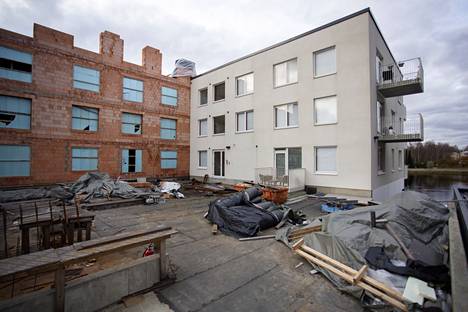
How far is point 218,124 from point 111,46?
899 centimetres

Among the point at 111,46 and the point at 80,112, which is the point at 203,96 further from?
the point at 80,112

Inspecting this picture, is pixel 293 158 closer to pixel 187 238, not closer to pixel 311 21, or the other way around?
pixel 311 21

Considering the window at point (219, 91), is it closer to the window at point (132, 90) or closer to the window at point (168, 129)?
the window at point (168, 129)

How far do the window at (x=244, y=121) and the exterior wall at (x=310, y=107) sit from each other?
1.29 feet

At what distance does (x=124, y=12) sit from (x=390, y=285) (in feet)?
42.3

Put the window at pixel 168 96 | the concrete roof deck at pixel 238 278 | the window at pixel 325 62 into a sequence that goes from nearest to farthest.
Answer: the concrete roof deck at pixel 238 278 < the window at pixel 325 62 < the window at pixel 168 96

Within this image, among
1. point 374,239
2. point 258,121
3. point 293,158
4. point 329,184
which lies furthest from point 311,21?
point 374,239

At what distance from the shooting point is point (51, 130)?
496 inches

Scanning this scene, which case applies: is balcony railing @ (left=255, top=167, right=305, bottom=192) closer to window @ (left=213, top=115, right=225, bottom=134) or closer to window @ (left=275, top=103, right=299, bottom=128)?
window @ (left=275, top=103, right=299, bottom=128)

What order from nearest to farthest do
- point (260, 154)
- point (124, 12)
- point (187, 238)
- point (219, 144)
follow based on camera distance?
point (187, 238) → point (124, 12) → point (260, 154) → point (219, 144)

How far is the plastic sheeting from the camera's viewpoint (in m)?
18.8

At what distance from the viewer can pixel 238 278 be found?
358 cm

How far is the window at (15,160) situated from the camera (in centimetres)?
1140

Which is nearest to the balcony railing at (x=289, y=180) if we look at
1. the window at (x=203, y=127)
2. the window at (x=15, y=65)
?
the window at (x=203, y=127)
